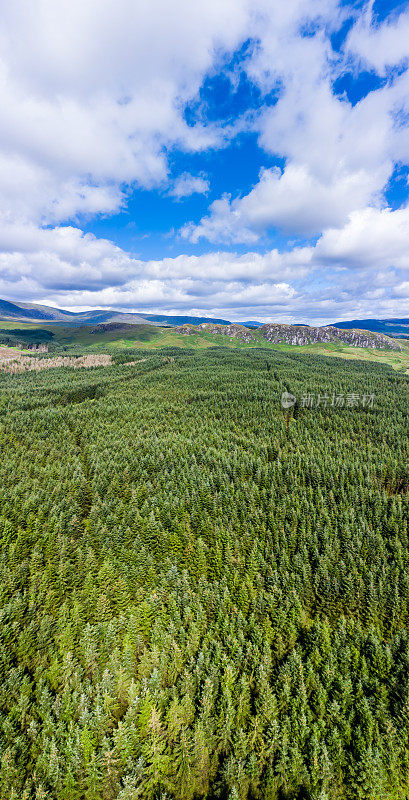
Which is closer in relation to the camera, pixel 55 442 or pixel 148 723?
pixel 148 723

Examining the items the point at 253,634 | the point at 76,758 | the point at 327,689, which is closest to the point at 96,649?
the point at 76,758

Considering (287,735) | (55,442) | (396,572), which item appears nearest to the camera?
(287,735)

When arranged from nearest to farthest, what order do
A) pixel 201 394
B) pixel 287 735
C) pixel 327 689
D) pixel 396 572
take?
1. pixel 287 735
2. pixel 327 689
3. pixel 396 572
4. pixel 201 394

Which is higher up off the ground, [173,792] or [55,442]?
[55,442]

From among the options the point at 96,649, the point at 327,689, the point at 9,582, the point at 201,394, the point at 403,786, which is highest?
the point at 201,394

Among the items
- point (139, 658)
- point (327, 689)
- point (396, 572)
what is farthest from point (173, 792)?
point (396, 572)

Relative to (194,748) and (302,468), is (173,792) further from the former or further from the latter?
(302,468)

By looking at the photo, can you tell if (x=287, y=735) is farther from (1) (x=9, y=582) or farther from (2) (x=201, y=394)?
(2) (x=201, y=394)
